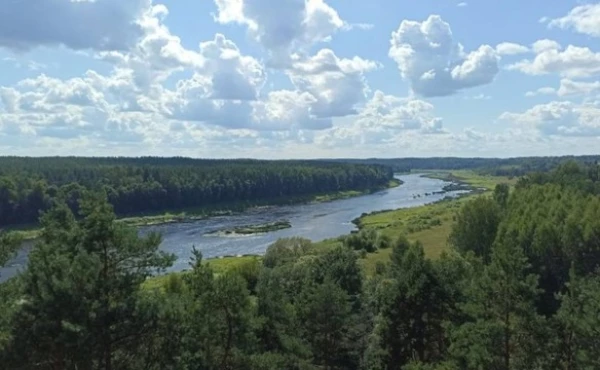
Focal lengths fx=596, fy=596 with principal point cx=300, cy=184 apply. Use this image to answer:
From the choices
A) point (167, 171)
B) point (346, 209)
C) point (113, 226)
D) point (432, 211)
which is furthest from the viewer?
point (167, 171)

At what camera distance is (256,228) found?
115 metres

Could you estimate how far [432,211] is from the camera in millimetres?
127938

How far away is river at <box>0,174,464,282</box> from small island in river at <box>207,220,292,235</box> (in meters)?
1.95

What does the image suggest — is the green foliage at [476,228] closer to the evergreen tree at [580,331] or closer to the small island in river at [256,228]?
the small island in river at [256,228]

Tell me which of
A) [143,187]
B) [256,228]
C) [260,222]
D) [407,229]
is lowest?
[260,222]

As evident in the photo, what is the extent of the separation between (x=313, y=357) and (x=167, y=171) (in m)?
138

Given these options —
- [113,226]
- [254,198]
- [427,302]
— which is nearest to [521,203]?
[427,302]

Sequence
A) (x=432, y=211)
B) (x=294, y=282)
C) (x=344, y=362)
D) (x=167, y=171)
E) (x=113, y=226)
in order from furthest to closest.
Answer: (x=167, y=171) → (x=432, y=211) → (x=294, y=282) → (x=344, y=362) → (x=113, y=226)

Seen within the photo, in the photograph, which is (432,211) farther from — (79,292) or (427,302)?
(79,292)

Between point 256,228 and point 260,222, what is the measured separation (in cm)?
1107

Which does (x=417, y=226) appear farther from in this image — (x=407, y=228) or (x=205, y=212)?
(x=205, y=212)

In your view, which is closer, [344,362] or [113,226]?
[113,226]

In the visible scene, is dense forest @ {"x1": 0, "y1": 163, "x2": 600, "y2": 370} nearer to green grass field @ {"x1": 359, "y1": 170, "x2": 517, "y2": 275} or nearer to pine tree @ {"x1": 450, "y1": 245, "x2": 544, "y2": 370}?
pine tree @ {"x1": 450, "y1": 245, "x2": 544, "y2": 370}

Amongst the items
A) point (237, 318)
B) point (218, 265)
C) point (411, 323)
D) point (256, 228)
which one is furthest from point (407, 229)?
point (237, 318)
